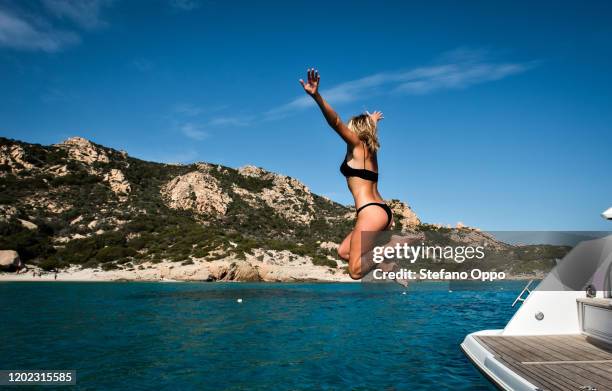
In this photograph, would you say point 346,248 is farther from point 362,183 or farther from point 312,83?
point 312,83

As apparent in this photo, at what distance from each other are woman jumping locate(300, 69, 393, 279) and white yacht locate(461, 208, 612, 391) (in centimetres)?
505

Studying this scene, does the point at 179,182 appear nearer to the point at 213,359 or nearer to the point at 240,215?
the point at 240,215

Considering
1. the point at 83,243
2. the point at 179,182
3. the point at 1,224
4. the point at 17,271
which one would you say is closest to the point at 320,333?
the point at 17,271

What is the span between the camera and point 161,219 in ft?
237

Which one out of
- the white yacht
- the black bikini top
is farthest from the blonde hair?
the white yacht

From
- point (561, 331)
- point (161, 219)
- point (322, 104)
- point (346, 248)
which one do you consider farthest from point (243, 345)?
point (161, 219)

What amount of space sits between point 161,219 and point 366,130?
71.6 metres

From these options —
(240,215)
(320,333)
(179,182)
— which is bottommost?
(320,333)

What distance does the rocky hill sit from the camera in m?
57.6

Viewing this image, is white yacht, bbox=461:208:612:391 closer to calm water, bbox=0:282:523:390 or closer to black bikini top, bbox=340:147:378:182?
calm water, bbox=0:282:523:390

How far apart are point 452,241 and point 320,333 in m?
64.8

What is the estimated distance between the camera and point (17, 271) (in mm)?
51125

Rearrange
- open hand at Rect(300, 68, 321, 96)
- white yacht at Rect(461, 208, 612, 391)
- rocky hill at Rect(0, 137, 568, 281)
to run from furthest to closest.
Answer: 1. rocky hill at Rect(0, 137, 568, 281)
2. white yacht at Rect(461, 208, 612, 391)
3. open hand at Rect(300, 68, 321, 96)

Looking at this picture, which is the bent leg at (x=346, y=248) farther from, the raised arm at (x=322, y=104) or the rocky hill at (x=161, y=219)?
the rocky hill at (x=161, y=219)
